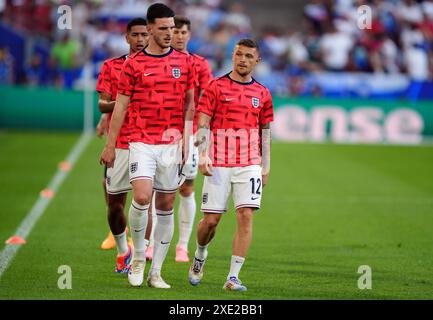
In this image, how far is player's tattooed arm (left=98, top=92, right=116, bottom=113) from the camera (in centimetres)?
916

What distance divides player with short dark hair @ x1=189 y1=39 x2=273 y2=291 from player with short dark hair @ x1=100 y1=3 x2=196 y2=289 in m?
0.22

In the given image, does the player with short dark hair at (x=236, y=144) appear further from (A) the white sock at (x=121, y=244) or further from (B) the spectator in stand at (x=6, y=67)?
(B) the spectator in stand at (x=6, y=67)

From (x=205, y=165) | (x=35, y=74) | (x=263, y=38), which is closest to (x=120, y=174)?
(x=205, y=165)

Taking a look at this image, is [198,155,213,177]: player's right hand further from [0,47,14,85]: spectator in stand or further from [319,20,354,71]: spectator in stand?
[319,20,354,71]: spectator in stand

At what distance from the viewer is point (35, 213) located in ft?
43.2

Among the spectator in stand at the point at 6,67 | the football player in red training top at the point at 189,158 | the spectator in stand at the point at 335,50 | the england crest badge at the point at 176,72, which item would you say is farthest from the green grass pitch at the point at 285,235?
the spectator in stand at the point at 335,50

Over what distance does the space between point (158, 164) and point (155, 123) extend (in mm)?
342

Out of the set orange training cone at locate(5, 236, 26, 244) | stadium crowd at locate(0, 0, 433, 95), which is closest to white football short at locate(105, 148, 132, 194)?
orange training cone at locate(5, 236, 26, 244)

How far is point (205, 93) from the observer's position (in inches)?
336

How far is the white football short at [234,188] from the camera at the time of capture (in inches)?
334

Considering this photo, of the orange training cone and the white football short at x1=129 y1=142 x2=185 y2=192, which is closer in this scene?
the white football short at x1=129 y1=142 x2=185 y2=192

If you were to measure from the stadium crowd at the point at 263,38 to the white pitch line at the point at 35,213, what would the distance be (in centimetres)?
495
